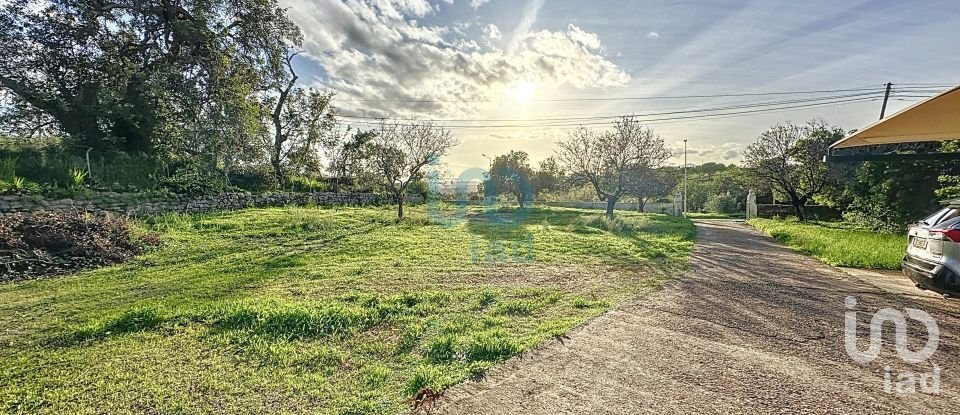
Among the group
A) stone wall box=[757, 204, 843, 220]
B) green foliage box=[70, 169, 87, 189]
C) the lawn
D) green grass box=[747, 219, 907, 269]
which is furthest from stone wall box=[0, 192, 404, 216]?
stone wall box=[757, 204, 843, 220]

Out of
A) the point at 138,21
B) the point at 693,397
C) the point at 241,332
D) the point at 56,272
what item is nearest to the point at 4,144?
the point at 138,21

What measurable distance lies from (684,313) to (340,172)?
18566 mm

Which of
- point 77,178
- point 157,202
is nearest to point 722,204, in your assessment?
point 157,202

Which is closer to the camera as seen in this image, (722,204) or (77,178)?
(77,178)

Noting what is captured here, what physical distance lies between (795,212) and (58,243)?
28.7 m

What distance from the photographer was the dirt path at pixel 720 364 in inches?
83.4

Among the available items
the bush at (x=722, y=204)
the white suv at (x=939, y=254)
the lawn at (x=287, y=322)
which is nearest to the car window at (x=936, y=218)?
the white suv at (x=939, y=254)

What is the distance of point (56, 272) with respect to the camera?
222 inches

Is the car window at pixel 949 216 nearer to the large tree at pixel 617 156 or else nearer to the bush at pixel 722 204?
the large tree at pixel 617 156

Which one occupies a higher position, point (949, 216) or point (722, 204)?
point (949, 216)

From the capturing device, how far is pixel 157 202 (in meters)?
10.5

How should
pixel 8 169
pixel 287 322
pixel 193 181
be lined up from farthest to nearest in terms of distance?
1. pixel 193 181
2. pixel 8 169
3. pixel 287 322

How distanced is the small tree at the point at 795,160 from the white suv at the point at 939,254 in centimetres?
1737

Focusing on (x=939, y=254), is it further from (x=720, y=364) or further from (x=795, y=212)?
(x=795, y=212)
